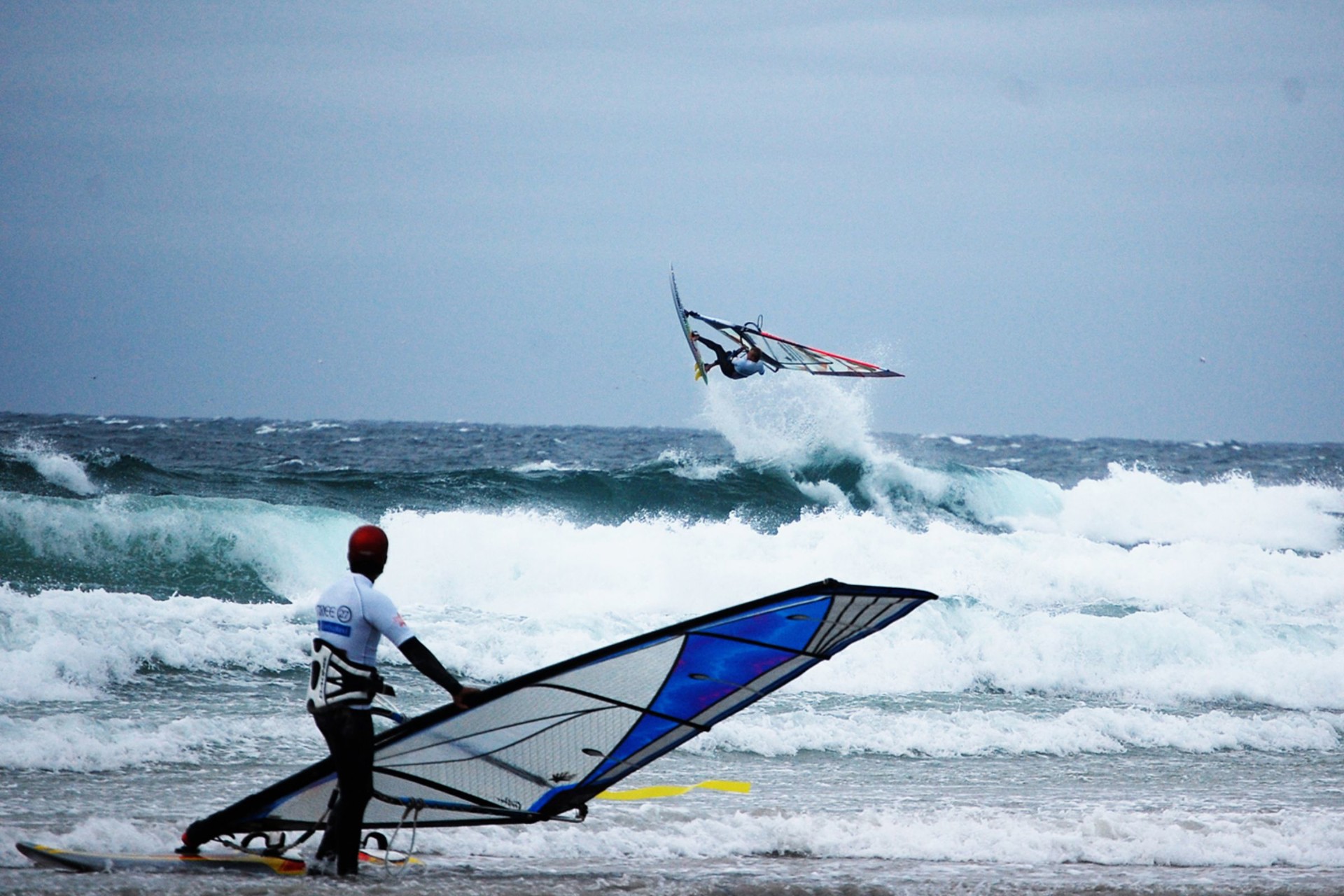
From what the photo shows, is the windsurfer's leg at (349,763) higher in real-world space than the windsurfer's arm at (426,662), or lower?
lower

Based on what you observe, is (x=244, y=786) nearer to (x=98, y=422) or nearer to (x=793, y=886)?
(x=793, y=886)

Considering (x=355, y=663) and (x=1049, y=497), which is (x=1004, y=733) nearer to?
(x=355, y=663)

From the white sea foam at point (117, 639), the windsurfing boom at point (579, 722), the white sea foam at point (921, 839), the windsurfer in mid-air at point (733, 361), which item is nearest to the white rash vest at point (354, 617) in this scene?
the windsurfing boom at point (579, 722)

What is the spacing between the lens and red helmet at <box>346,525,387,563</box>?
4086 millimetres

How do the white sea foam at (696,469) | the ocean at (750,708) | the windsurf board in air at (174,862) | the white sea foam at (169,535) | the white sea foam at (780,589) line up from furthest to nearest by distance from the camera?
the white sea foam at (696,469)
the white sea foam at (169,535)
the white sea foam at (780,589)
the ocean at (750,708)
the windsurf board in air at (174,862)

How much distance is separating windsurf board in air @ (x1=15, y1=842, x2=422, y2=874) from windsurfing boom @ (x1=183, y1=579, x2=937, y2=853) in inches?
3.1

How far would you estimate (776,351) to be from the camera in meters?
12.7

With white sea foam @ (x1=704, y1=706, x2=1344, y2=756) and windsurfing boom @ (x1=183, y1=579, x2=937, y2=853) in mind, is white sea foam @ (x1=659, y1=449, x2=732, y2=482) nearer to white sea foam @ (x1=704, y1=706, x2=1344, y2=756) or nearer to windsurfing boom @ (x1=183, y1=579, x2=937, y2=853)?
white sea foam @ (x1=704, y1=706, x2=1344, y2=756)

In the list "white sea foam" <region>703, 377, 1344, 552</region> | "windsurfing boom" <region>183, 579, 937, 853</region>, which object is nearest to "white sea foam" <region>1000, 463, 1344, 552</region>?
"white sea foam" <region>703, 377, 1344, 552</region>

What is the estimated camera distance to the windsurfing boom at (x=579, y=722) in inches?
169

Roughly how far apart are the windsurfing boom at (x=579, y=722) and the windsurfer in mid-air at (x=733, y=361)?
6.81m

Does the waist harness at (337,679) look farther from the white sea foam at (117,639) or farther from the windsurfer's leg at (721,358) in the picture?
the windsurfer's leg at (721,358)

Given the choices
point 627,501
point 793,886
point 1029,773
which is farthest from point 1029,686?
point 627,501

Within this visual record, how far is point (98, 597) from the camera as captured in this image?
9781 mm
